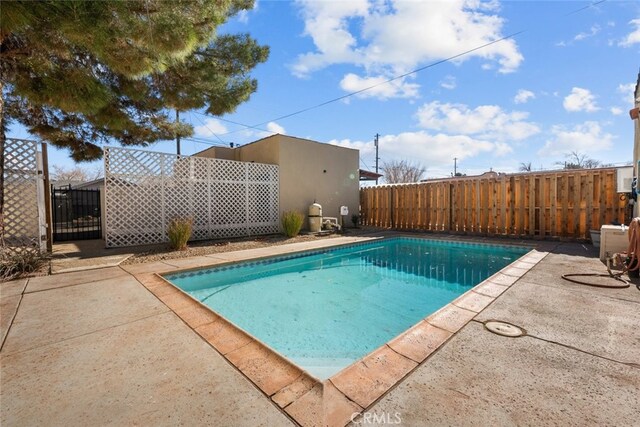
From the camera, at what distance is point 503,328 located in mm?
2256

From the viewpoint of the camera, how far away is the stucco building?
989 cm

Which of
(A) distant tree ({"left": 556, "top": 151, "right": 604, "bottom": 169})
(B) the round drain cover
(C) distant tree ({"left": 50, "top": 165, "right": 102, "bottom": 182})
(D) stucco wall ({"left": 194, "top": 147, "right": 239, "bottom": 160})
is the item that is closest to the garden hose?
(B) the round drain cover

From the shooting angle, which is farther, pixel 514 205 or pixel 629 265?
pixel 514 205

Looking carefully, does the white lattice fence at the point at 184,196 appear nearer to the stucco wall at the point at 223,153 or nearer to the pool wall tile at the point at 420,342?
the stucco wall at the point at 223,153

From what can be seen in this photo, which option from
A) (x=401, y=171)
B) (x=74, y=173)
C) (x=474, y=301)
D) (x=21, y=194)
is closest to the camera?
(x=474, y=301)

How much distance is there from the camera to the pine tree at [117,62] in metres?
3.19

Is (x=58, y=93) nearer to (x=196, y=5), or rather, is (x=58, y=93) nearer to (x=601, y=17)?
(x=196, y=5)

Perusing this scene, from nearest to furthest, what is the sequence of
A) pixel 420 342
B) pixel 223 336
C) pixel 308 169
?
1. pixel 420 342
2. pixel 223 336
3. pixel 308 169

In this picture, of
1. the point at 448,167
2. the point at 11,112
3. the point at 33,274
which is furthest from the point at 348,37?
the point at 448,167

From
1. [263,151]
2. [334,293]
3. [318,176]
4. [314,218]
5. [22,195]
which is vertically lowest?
[334,293]

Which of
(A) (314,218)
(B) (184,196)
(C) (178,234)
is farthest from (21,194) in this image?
(A) (314,218)

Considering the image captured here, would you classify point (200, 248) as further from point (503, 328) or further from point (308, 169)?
point (503, 328)

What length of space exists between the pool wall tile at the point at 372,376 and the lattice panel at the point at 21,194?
6.13 m

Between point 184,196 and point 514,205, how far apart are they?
974 centimetres
